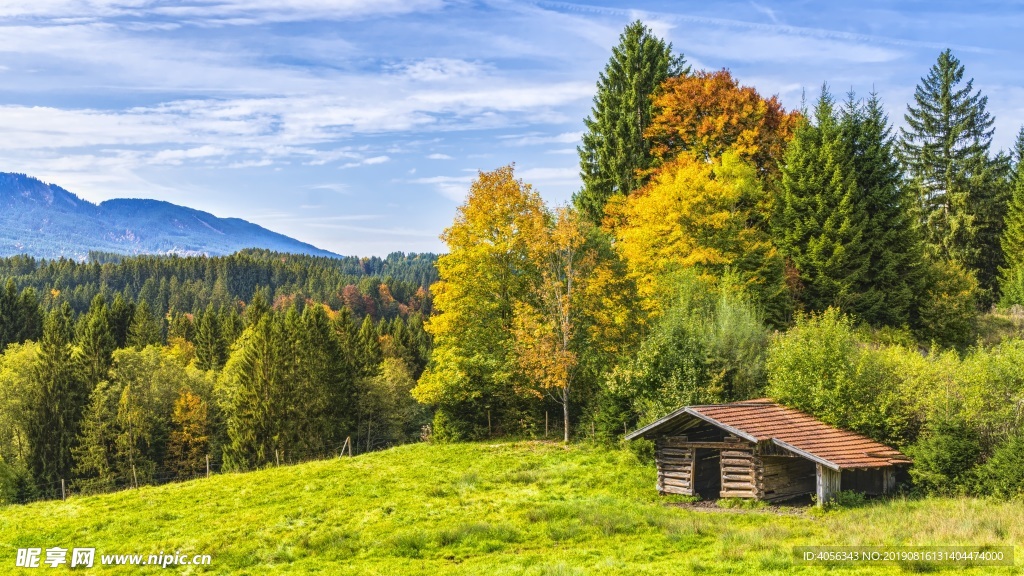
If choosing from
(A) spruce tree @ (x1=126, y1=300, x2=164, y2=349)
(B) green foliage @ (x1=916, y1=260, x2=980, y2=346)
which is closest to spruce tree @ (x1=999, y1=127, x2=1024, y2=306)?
(B) green foliage @ (x1=916, y1=260, x2=980, y2=346)

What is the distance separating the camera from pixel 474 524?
22531 millimetres

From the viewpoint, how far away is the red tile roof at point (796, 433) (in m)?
24.2

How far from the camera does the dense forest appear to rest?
2822 centimetres

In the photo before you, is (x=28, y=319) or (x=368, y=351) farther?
(x=28, y=319)

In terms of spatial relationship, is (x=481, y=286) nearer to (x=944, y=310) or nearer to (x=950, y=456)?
(x=950, y=456)

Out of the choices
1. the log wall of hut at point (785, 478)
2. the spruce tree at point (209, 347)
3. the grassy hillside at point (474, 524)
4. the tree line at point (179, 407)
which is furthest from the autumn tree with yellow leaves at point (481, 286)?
the spruce tree at point (209, 347)

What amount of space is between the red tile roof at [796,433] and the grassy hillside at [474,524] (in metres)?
1.84

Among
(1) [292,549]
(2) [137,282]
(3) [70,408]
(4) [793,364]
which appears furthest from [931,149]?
(2) [137,282]

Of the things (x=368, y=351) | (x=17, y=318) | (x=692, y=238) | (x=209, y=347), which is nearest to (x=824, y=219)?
(x=692, y=238)

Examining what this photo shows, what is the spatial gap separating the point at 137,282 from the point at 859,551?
700 ft

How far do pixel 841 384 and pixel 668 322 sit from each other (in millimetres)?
8444

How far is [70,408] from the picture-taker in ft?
218

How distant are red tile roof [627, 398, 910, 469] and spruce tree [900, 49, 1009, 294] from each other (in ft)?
140

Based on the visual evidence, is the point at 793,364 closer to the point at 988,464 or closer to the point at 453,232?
the point at 988,464
